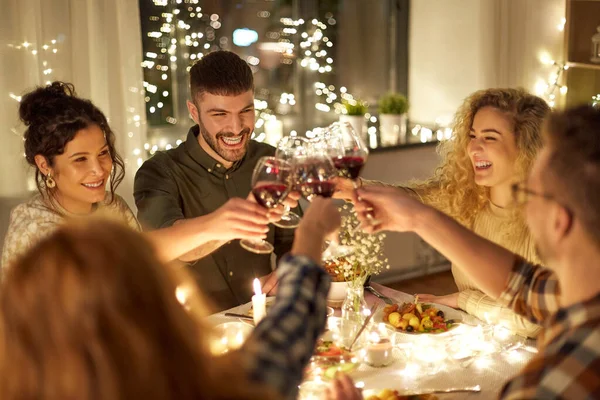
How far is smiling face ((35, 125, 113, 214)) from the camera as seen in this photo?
223 centimetres

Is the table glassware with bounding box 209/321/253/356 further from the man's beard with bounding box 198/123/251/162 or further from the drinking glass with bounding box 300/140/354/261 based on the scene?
the man's beard with bounding box 198/123/251/162

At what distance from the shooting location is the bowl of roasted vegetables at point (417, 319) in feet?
6.66

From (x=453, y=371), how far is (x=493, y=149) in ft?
3.20

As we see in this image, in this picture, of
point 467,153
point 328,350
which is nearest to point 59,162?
point 328,350

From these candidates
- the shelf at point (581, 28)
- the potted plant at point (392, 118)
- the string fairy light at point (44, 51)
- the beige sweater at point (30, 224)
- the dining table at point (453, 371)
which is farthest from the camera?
the shelf at point (581, 28)

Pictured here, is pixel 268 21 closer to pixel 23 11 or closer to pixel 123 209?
pixel 23 11

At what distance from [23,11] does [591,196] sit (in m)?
2.77

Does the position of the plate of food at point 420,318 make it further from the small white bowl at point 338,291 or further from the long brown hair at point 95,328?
the long brown hair at point 95,328

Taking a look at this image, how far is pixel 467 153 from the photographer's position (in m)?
2.62

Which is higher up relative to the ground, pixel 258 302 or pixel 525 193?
pixel 525 193

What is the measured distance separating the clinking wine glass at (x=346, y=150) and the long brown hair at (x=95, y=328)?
101 centimetres

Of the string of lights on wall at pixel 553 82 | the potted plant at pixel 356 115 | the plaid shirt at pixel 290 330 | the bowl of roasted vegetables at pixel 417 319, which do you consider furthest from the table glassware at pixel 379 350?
the string of lights on wall at pixel 553 82

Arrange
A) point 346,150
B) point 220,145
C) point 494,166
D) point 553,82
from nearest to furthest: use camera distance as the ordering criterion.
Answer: point 346,150
point 494,166
point 220,145
point 553,82

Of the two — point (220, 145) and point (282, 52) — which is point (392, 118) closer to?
point (282, 52)
